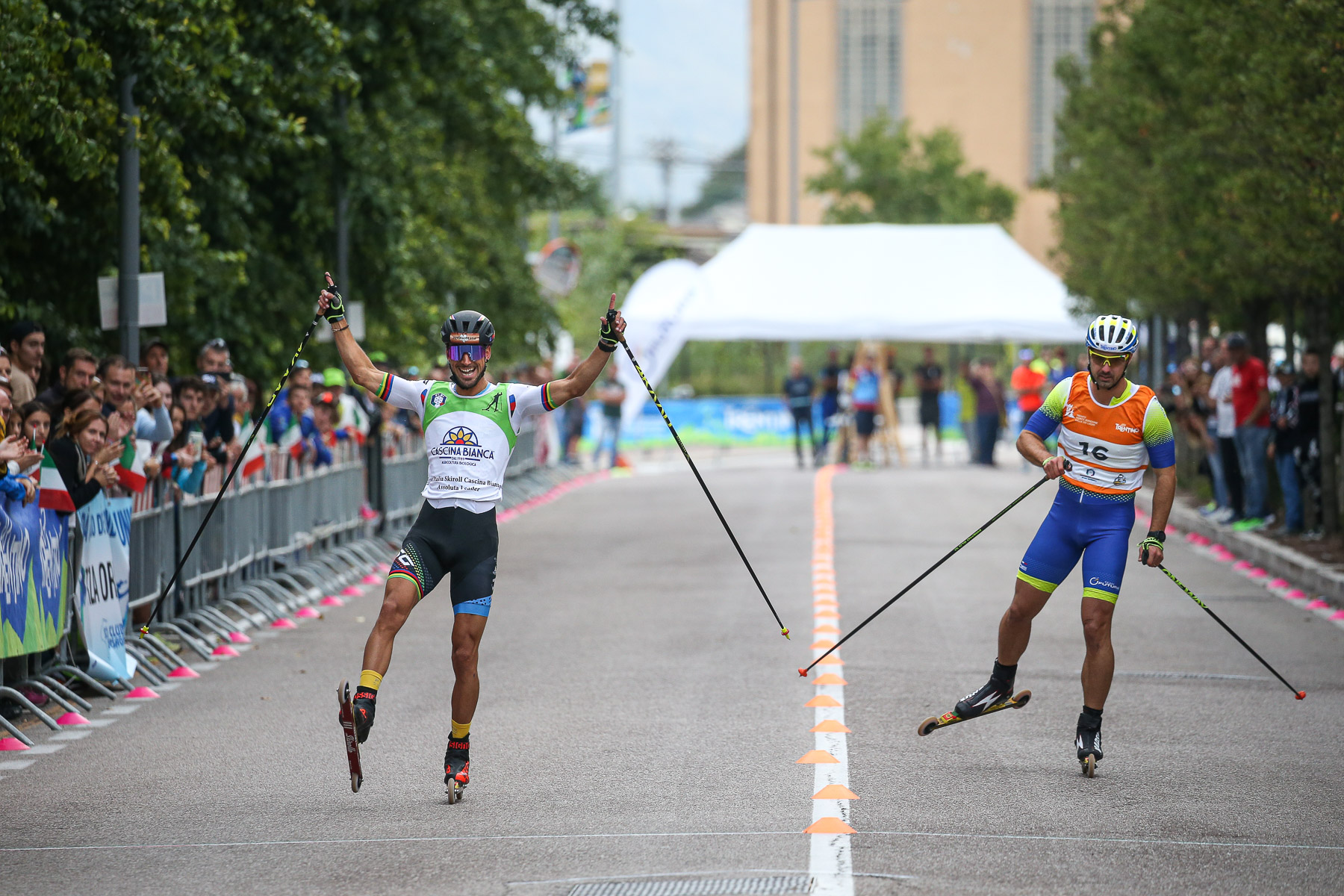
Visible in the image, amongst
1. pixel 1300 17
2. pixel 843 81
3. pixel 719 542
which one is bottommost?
pixel 719 542

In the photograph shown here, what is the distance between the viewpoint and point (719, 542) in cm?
1923

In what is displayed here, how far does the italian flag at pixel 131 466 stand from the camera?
10867 millimetres

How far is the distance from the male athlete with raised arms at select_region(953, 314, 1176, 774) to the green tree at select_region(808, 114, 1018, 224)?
5262 centimetres

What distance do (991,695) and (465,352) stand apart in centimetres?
309

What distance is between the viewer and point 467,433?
7746 millimetres

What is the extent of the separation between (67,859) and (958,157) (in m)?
57.6

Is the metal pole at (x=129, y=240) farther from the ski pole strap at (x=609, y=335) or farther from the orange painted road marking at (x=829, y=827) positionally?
the orange painted road marking at (x=829, y=827)

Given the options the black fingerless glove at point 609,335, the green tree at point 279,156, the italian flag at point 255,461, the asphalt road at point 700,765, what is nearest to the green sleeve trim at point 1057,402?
the asphalt road at point 700,765

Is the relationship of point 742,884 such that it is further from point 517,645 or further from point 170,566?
point 170,566

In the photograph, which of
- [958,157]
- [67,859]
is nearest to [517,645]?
[67,859]

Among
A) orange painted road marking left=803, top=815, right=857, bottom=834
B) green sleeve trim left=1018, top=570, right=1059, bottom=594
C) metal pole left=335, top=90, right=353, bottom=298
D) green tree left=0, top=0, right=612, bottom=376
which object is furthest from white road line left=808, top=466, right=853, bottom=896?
metal pole left=335, top=90, right=353, bottom=298

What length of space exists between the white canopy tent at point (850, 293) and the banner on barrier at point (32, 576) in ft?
72.4

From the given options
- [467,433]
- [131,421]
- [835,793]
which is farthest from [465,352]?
[131,421]

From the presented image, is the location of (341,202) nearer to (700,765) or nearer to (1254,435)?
(1254,435)
